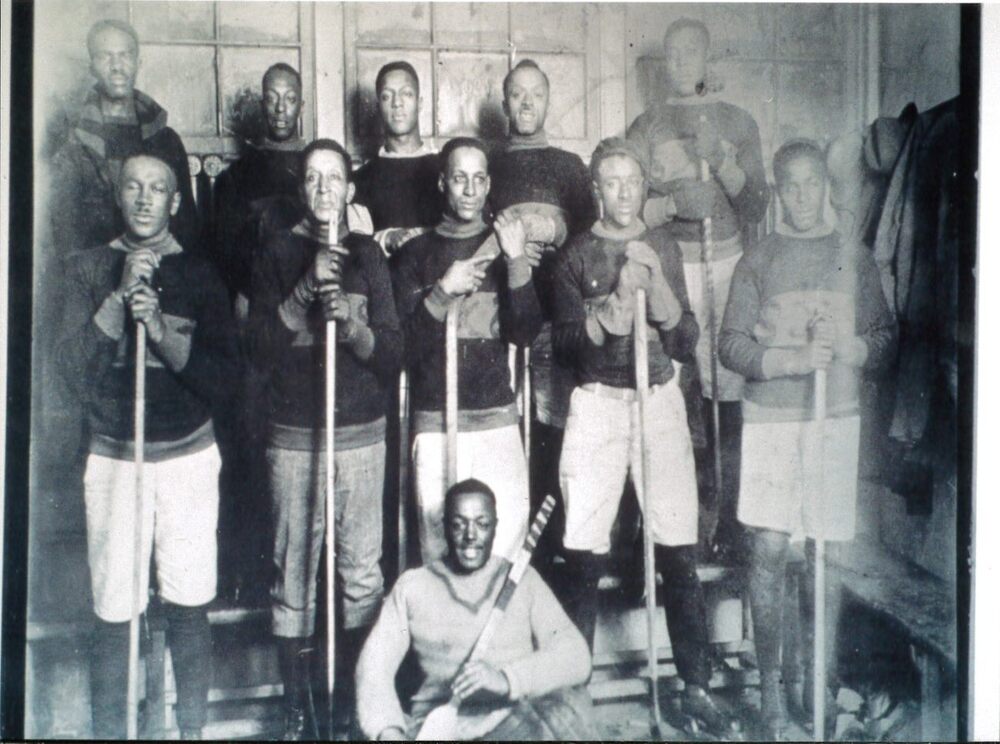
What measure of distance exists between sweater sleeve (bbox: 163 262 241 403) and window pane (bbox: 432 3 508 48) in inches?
31.1

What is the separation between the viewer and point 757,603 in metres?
2.48

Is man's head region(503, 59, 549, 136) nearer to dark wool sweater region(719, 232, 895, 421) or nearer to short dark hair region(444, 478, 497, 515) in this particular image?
dark wool sweater region(719, 232, 895, 421)

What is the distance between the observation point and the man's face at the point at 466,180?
7.75ft

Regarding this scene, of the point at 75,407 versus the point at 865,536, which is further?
the point at 865,536

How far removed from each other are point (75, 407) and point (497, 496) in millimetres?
997

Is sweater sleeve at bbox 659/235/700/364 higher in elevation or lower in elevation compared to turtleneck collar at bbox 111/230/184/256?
lower

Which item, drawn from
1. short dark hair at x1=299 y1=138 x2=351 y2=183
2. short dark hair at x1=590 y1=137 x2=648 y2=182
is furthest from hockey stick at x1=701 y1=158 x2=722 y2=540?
short dark hair at x1=299 y1=138 x2=351 y2=183

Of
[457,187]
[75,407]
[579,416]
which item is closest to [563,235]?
[457,187]

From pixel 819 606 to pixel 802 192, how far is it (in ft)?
3.28

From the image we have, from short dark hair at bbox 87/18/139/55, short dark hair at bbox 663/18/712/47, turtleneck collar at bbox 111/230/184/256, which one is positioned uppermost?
short dark hair at bbox 663/18/712/47

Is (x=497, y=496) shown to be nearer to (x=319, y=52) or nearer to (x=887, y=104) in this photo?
(x=319, y=52)

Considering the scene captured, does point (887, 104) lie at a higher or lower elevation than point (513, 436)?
higher

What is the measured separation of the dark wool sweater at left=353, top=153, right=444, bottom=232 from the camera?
2410 mm

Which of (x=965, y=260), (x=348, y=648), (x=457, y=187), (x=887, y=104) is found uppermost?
(x=887, y=104)
